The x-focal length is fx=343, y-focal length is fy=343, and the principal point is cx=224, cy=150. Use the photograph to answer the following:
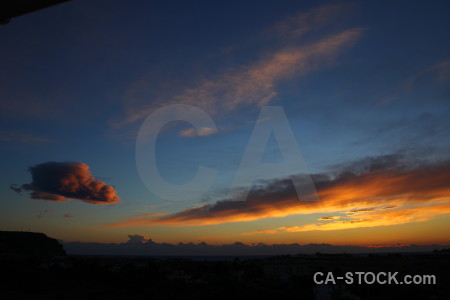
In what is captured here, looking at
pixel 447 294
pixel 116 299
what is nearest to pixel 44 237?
pixel 116 299

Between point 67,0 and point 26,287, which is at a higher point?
point 67,0

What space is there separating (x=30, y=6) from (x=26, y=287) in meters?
17.1

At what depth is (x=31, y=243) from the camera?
8756 cm

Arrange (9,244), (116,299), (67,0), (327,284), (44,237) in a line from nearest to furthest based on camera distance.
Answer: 1. (67,0)
2. (116,299)
3. (327,284)
4. (9,244)
5. (44,237)

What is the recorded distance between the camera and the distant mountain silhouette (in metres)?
76.8

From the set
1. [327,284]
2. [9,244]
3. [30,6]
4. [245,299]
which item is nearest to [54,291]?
[245,299]

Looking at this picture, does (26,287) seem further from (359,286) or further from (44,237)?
(44,237)

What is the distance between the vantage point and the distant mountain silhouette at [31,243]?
76812 mm

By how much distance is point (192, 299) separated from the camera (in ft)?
50.2

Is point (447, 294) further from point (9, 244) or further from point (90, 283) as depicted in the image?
point (9, 244)

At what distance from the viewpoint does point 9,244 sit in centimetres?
7625

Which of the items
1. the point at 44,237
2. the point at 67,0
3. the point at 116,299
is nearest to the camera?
the point at 67,0

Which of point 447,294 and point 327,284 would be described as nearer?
point 447,294

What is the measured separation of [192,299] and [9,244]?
7795 centimetres
